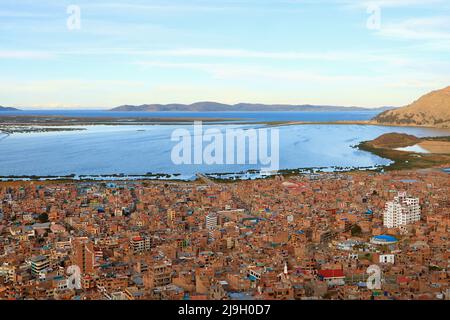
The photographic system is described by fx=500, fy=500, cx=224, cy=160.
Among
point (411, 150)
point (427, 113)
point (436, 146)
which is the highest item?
point (427, 113)

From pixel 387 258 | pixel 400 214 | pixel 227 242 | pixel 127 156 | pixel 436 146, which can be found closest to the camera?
pixel 387 258

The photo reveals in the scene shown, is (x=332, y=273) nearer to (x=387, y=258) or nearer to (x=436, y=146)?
(x=387, y=258)

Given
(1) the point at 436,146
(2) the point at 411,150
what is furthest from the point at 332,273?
(1) the point at 436,146

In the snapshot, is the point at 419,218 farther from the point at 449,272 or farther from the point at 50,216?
the point at 50,216

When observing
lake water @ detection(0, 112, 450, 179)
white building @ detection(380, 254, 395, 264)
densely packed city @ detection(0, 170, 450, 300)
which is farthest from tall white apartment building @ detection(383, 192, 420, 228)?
lake water @ detection(0, 112, 450, 179)

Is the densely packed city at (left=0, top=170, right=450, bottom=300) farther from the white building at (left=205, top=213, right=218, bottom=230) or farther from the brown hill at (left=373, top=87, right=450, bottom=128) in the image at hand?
the brown hill at (left=373, top=87, right=450, bottom=128)
